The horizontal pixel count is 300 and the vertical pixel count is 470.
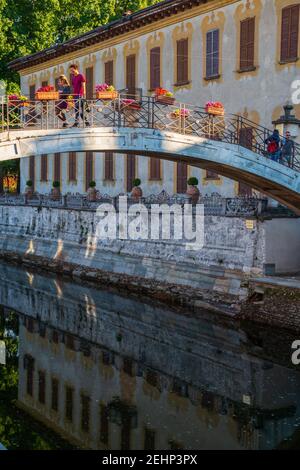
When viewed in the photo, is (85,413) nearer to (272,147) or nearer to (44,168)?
(272,147)

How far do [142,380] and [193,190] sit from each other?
33.1 feet

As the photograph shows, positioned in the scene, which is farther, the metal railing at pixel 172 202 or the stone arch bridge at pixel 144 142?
the metal railing at pixel 172 202

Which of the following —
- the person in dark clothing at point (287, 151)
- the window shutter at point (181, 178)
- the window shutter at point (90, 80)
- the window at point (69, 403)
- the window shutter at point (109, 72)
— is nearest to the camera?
the window at point (69, 403)

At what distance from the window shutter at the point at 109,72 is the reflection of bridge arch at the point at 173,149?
512 inches

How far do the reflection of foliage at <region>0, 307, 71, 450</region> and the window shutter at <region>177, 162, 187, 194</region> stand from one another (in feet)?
40.8

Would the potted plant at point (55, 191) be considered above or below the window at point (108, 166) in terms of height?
below

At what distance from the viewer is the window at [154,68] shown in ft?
93.8

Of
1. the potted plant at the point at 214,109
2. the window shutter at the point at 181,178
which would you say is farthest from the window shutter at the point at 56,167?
the potted plant at the point at 214,109

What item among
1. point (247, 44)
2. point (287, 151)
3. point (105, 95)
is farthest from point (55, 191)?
point (105, 95)

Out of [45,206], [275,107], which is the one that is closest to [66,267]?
[45,206]

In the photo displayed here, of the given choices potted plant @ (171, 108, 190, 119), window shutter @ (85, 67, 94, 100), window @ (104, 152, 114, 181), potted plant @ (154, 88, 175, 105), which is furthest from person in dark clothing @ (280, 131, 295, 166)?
window shutter @ (85, 67, 94, 100)

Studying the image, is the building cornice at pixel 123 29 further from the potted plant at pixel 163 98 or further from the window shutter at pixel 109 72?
the potted plant at pixel 163 98

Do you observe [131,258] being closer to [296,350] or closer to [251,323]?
[251,323]

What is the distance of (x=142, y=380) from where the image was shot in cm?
1548
